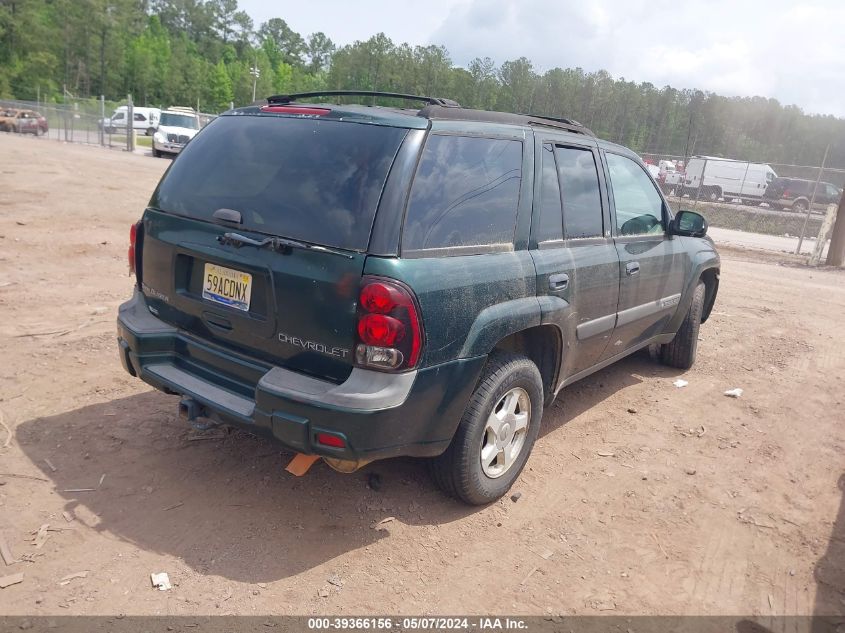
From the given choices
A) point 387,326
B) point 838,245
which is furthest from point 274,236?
point 838,245

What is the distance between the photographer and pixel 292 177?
2994mm

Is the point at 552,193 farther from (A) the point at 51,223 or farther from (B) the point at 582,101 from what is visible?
(B) the point at 582,101

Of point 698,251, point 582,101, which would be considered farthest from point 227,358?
point 582,101

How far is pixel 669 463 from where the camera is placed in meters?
4.16

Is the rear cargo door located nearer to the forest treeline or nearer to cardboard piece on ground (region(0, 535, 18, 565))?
cardboard piece on ground (region(0, 535, 18, 565))

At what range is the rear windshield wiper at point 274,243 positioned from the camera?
2.78 metres

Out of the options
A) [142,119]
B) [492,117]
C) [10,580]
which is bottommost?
[10,580]

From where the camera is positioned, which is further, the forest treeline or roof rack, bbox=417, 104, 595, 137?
the forest treeline

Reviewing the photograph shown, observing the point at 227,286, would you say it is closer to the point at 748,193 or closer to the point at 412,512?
the point at 412,512

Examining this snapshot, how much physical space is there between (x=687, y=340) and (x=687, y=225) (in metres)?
1.22

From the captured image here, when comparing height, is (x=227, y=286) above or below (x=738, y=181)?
below

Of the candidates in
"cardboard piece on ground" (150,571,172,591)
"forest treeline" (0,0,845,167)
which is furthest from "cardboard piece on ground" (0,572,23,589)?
"forest treeline" (0,0,845,167)

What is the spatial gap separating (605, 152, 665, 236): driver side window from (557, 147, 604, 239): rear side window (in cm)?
27

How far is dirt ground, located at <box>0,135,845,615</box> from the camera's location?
9.18 ft
